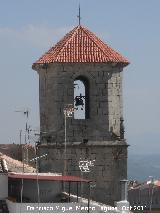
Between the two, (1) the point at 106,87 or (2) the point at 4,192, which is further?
(1) the point at 106,87

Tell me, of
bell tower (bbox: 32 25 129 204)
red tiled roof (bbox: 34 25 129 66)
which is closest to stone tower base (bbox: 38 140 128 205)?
bell tower (bbox: 32 25 129 204)

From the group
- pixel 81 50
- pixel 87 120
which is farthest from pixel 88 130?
pixel 81 50

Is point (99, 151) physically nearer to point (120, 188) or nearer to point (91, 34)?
point (120, 188)

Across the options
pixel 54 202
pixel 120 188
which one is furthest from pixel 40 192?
pixel 120 188

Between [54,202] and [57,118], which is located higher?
[57,118]

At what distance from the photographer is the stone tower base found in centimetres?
4378

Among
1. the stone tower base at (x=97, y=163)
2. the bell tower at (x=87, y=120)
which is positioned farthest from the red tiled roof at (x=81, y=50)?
the stone tower base at (x=97, y=163)

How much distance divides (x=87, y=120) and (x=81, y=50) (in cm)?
348

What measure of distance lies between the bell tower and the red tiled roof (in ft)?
0.18

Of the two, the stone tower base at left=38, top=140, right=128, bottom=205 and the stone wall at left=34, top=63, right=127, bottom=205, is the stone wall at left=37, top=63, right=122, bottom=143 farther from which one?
the stone tower base at left=38, top=140, right=128, bottom=205

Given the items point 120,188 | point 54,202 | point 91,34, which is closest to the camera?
point 54,202

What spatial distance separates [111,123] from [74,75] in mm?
2839

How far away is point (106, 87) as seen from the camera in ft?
146

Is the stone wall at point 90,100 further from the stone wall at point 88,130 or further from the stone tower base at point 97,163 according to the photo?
the stone tower base at point 97,163
